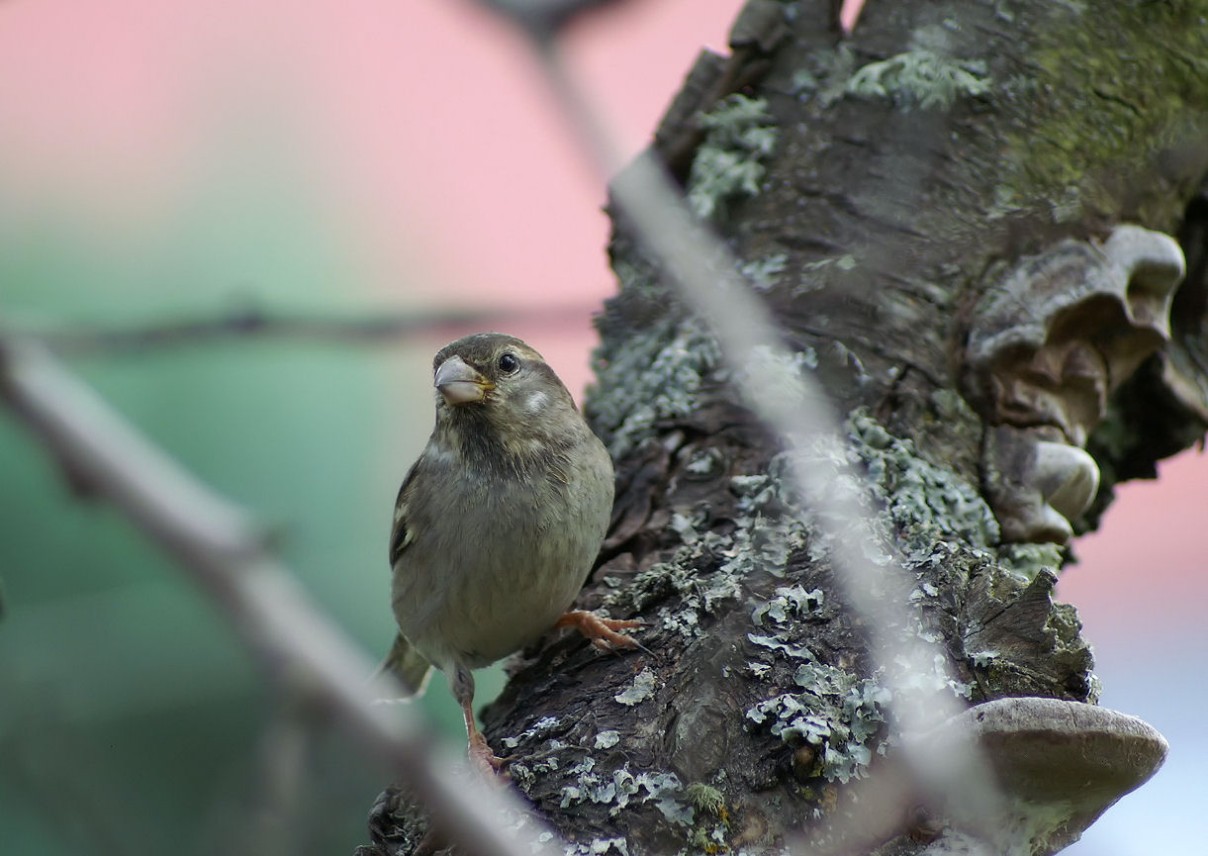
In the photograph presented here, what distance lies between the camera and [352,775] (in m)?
3.83

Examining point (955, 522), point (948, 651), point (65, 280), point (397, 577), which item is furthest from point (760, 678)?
point (65, 280)

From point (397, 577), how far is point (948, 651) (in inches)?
77.1

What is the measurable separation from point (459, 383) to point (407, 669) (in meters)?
1.39

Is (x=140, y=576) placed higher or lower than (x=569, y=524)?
lower

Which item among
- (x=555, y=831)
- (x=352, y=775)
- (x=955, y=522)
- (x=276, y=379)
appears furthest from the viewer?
(x=276, y=379)

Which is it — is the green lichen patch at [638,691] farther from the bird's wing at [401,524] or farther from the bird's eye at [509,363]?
→ the bird's eye at [509,363]

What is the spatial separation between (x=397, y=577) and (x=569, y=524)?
731 mm

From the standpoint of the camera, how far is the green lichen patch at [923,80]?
3535 millimetres

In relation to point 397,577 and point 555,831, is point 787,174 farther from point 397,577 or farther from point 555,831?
point 555,831

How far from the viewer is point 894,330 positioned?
11.1 ft

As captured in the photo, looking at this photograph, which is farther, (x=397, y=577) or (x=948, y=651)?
(x=397, y=577)

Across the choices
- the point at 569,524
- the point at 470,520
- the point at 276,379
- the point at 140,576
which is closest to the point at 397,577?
the point at 470,520

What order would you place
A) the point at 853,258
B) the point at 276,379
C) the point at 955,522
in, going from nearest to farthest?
the point at 955,522 < the point at 853,258 < the point at 276,379

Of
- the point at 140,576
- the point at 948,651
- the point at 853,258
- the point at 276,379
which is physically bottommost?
the point at 140,576
